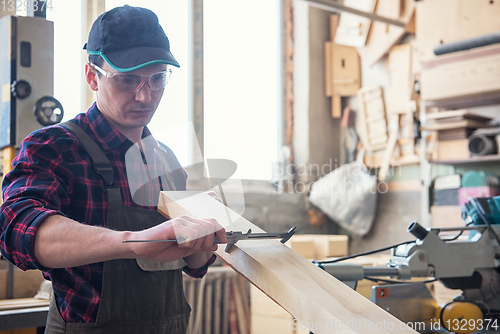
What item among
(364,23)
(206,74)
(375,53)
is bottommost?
(206,74)

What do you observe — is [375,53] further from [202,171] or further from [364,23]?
[202,171]

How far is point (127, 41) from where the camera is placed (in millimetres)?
1100

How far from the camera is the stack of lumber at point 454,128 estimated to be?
3.68 meters

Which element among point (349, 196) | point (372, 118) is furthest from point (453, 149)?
point (372, 118)

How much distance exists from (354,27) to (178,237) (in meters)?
4.94

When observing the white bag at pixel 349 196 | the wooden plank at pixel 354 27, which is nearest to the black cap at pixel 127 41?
the white bag at pixel 349 196

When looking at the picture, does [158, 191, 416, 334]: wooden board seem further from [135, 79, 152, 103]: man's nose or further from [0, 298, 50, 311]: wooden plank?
[0, 298, 50, 311]: wooden plank

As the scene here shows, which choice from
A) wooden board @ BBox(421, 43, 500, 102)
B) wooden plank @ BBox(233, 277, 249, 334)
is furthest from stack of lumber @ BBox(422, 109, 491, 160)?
wooden plank @ BBox(233, 277, 249, 334)

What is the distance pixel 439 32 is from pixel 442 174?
1.36 m

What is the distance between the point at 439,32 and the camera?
3557mm

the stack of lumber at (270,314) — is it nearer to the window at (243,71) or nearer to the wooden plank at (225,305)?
the wooden plank at (225,305)

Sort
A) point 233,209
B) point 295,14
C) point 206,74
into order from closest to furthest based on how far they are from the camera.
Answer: point 233,209, point 206,74, point 295,14

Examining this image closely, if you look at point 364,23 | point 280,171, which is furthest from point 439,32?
point 280,171

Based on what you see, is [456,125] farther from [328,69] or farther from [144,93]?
[144,93]
